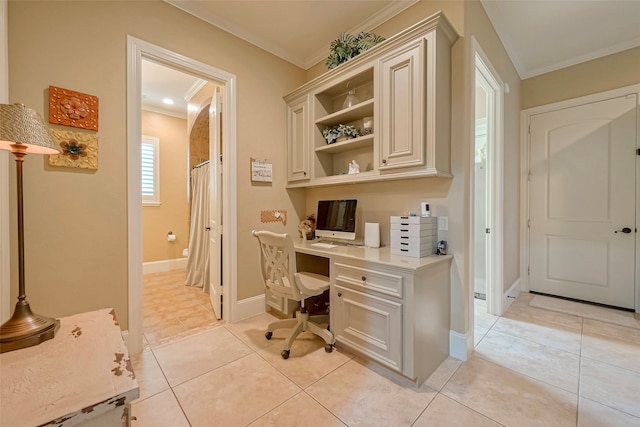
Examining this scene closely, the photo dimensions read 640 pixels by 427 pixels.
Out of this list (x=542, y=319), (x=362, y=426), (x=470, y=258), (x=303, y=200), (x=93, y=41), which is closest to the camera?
(x=362, y=426)

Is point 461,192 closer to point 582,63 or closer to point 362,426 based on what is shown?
point 362,426

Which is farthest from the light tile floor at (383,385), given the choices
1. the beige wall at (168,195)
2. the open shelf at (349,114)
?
the beige wall at (168,195)

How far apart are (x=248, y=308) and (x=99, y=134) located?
1985mm

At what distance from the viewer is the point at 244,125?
8.74 feet

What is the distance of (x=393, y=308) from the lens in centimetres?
166

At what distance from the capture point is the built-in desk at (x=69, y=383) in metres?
0.60

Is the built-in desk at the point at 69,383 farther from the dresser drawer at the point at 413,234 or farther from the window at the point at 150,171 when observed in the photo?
the window at the point at 150,171

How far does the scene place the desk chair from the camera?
1.94 meters

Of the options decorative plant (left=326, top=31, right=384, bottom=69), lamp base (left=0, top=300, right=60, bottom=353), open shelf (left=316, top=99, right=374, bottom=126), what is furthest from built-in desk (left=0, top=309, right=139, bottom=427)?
decorative plant (left=326, top=31, right=384, bottom=69)

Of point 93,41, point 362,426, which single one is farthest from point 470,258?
point 93,41

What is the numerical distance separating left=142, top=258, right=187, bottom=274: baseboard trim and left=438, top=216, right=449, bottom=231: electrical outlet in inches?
176

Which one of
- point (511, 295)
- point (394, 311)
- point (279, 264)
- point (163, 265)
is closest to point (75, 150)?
point (279, 264)

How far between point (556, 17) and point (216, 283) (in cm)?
424

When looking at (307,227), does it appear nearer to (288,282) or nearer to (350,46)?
(288,282)
